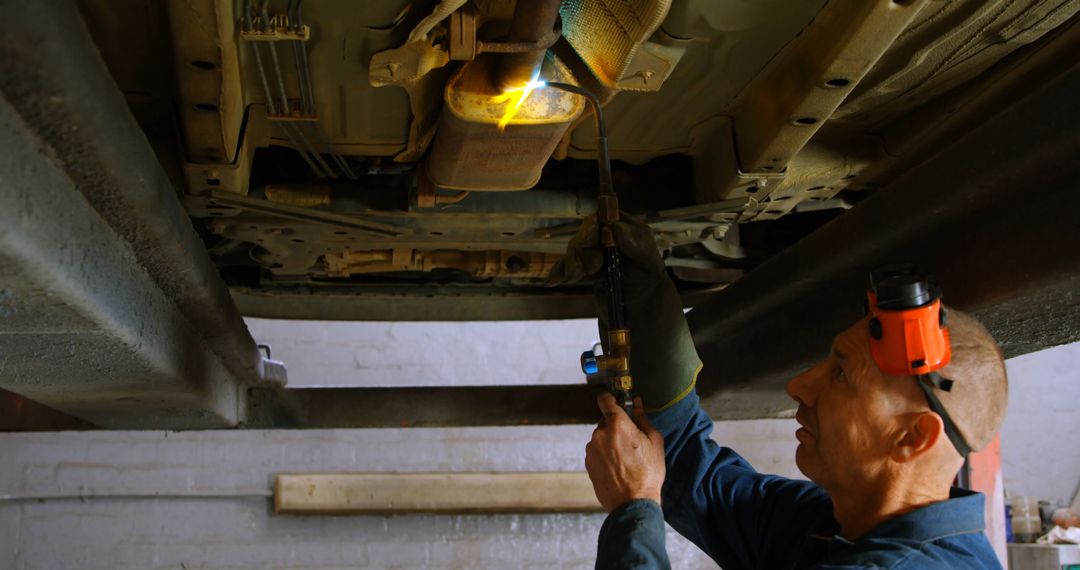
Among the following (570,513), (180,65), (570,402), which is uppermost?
(180,65)

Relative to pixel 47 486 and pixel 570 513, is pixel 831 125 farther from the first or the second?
pixel 47 486

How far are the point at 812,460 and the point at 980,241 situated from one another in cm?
38

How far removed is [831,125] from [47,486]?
4.70 metres

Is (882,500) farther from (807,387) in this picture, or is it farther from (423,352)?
(423,352)

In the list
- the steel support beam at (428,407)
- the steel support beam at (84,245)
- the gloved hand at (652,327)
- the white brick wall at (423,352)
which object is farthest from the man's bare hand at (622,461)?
the white brick wall at (423,352)

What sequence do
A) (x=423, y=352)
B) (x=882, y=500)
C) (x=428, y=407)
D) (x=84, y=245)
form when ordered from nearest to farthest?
1. (x=84, y=245)
2. (x=882, y=500)
3. (x=428, y=407)
4. (x=423, y=352)

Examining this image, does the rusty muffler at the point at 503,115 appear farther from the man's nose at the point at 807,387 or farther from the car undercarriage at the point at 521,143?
the man's nose at the point at 807,387

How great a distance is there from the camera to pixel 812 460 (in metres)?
1.37

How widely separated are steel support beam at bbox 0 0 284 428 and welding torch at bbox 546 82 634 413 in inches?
23.6

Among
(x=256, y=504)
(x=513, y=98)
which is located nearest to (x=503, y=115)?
(x=513, y=98)

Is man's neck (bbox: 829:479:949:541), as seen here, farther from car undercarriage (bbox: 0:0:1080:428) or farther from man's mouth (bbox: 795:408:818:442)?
car undercarriage (bbox: 0:0:1080:428)

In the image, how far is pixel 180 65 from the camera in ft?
3.51

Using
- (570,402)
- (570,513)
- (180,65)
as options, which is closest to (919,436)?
(180,65)

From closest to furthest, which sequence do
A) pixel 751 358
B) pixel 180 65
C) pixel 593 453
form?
pixel 180 65 < pixel 593 453 < pixel 751 358
